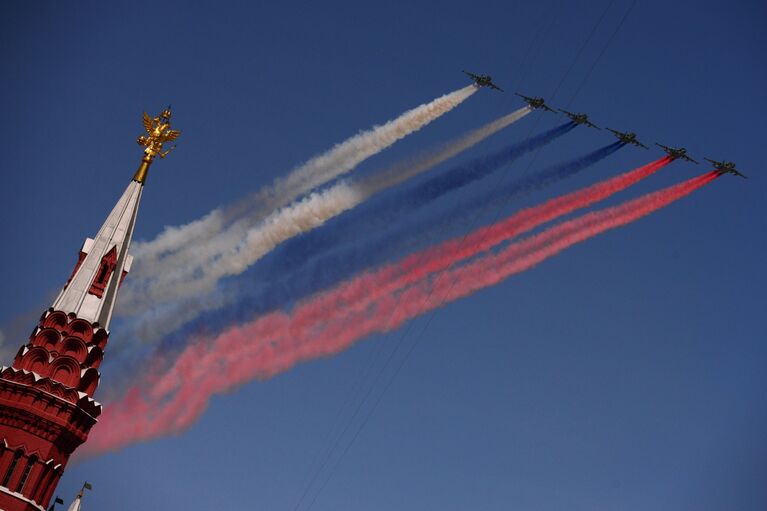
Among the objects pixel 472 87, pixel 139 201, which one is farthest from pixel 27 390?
pixel 472 87

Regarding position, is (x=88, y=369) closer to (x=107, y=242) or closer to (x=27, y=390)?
(x=27, y=390)

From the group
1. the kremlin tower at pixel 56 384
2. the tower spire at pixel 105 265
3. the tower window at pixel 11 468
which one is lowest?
the tower window at pixel 11 468

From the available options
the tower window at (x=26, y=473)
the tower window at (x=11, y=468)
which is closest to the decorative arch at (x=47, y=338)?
the tower window at (x=11, y=468)

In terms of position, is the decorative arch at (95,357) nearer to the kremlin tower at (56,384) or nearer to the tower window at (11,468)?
the kremlin tower at (56,384)

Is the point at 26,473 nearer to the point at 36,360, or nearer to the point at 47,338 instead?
the point at 36,360

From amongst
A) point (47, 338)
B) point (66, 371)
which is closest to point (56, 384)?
point (66, 371)

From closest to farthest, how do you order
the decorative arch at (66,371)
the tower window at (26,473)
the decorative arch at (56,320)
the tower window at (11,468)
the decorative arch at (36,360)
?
the tower window at (11,468) < the tower window at (26,473) < the decorative arch at (36,360) < the decorative arch at (66,371) < the decorative arch at (56,320)

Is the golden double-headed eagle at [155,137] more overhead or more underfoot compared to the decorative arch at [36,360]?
more overhead

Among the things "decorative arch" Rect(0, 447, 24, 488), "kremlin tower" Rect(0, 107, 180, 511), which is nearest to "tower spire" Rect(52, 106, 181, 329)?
"kremlin tower" Rect(0, 107, 180, 511)

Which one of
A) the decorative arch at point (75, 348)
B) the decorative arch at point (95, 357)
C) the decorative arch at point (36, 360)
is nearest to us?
the decorative arch at point (36, 360)

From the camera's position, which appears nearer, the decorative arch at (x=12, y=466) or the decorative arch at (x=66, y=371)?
the decorative arch at (x=12, y=466)
